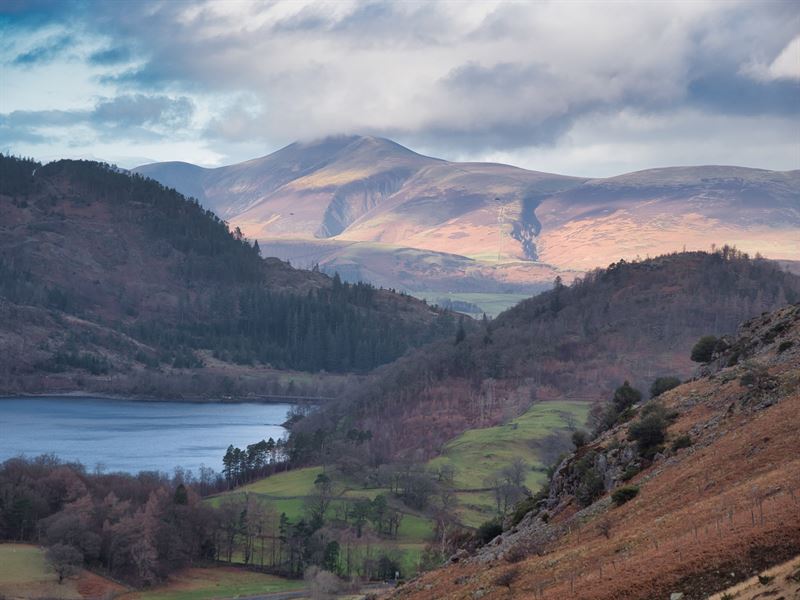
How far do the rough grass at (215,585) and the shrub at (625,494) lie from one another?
176 ft

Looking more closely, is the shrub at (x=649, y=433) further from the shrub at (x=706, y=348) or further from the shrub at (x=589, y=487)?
the shrub at (x=706, y=348)

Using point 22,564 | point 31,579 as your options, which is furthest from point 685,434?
point 22,564

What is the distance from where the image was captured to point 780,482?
38094 mm

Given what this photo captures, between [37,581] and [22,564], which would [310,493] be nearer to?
[22,564]

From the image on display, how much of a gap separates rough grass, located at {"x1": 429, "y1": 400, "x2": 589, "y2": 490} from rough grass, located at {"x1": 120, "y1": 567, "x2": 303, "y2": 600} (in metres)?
29.7

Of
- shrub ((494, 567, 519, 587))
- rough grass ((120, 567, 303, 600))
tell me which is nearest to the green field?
rough grass ((120, 567, 303, 600))

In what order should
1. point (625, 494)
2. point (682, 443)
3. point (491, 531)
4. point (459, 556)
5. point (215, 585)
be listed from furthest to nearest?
point (215, 585), point (491, 531), point (459, 556), point (682, 443), point (625, 494)

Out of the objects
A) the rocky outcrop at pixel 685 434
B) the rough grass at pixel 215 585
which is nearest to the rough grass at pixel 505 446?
the rough grass at pixel 215 585

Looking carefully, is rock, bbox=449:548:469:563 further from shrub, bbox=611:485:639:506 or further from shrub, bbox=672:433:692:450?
shrub, bbox=672:433:692:450

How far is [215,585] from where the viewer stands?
327ft

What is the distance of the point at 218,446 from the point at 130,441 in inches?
604

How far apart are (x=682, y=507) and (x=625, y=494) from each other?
662cm

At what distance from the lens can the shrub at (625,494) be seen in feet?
161

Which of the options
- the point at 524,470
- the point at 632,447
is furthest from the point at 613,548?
the point at 524,470
